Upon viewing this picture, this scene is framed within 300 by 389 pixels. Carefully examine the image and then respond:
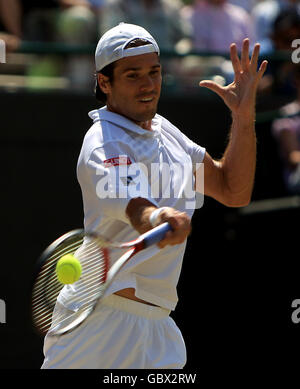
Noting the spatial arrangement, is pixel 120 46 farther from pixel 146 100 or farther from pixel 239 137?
pixel 239 137

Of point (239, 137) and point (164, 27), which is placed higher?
point (164, 27)

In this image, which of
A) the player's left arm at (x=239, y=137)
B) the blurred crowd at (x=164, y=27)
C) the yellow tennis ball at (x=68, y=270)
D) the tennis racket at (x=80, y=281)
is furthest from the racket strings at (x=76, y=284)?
the blurred crowd at (x=164, y=27)

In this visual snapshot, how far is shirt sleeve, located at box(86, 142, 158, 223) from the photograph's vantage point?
346 centimetres

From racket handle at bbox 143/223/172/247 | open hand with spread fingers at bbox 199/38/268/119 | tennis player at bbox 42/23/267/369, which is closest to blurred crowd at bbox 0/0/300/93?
open hand with spread fingers at bbox 199/38/268/119

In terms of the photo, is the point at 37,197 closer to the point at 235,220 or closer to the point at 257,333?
the point at 235,220

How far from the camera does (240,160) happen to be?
4.16 meters

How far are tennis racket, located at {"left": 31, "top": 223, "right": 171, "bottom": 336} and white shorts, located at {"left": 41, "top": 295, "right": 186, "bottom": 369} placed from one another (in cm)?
9

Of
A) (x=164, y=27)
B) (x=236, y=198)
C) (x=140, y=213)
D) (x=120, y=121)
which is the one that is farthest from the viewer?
(x=164, y=27)

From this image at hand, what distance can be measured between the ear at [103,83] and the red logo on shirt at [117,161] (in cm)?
48

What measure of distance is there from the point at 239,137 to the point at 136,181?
811 mm

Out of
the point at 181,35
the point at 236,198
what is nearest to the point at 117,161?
the point at 236,198

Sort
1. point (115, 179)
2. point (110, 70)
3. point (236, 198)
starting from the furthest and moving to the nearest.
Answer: point (236, 198) → point (110, 70) → point (115, 179)

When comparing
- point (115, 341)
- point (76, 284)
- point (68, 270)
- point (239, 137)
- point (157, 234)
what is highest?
point (239, 137)

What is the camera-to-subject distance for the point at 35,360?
6.95 m
